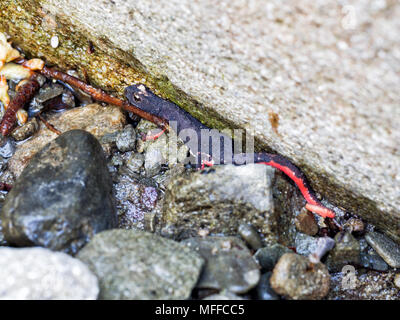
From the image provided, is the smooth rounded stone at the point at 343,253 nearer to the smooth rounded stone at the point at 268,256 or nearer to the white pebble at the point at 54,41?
the smooth rounded stone at the point at 268,256

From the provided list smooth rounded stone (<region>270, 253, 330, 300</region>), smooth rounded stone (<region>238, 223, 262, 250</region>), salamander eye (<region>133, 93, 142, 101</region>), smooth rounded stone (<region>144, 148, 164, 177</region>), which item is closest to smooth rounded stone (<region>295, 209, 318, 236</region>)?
smooth rounded stone (<region>238, 223, 262, 250</region>)

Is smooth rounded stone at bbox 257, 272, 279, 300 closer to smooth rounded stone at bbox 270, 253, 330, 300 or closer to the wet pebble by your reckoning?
smooth rounded stone at bbox 270, 253, 330, 300

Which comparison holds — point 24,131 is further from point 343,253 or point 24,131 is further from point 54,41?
point 343,253

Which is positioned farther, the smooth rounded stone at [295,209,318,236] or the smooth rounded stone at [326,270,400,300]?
the smooth rounded stone at [295,209,318,236]

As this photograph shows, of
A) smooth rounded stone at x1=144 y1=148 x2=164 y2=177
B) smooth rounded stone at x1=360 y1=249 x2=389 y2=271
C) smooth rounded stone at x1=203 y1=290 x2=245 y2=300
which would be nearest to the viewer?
smooth rounded stone at x1=203 y1=290 x2=245 y2=300

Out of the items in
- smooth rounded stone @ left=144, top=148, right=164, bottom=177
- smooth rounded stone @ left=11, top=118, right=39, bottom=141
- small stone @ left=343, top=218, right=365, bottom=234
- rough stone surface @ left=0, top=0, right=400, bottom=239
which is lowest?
smooth rounded stone @ left=11, top=118, right=39, bottom=141

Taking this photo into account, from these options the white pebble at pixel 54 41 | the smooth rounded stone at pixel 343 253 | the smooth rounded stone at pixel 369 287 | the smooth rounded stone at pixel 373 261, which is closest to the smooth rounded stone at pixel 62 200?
the white pebble at pixel 54 41
